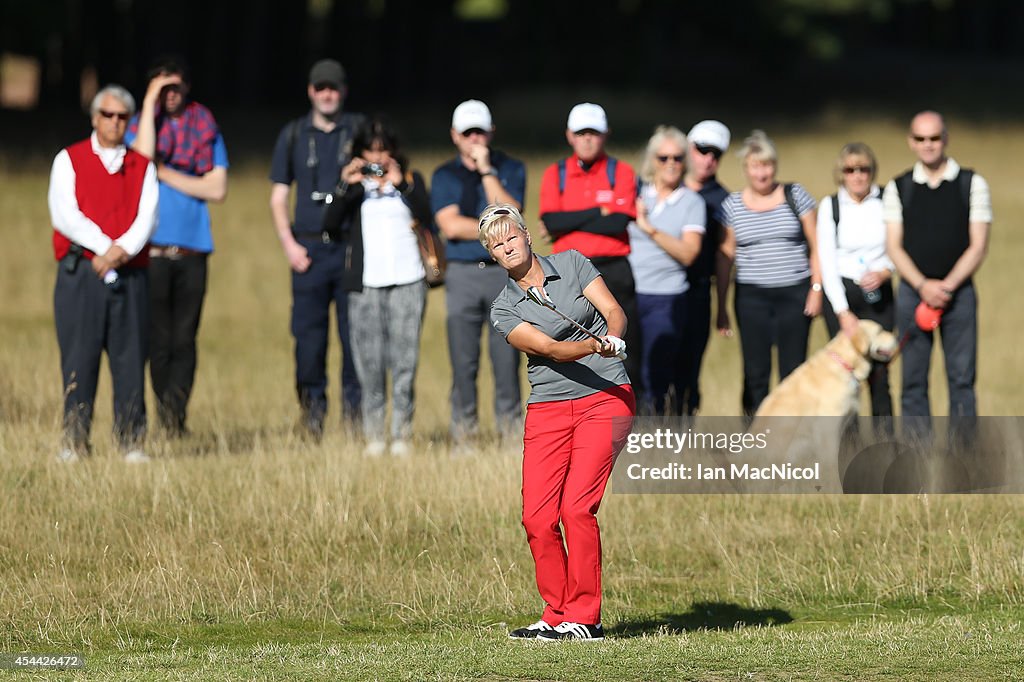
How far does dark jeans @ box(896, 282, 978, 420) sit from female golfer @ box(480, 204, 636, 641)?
445cm

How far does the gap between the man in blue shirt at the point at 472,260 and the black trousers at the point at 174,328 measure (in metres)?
1.79

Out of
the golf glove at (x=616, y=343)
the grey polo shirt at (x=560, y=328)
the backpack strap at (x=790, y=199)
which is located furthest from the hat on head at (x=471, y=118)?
the golf glove at (x=616, y=343)

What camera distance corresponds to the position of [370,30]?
61562mm

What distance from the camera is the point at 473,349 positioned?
11.9m

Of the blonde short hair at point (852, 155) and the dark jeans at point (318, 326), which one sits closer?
the blonde short hair at point (852, 155)

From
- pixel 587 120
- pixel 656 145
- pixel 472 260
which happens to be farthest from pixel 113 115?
pixel 656 145

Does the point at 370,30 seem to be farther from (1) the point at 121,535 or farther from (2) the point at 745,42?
(1) the point at 121,535

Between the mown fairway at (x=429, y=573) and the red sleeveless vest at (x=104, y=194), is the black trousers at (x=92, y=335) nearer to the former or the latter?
the red sleeveless vest at (x=104, y=194)

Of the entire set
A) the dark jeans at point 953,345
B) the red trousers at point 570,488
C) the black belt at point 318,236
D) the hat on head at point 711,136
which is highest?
the hat on head at point 711,136

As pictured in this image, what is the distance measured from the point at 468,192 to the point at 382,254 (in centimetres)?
78

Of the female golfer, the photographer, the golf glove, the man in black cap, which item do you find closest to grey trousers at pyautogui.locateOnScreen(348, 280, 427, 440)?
the photographer

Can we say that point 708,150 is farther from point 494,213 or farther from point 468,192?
point 494,213

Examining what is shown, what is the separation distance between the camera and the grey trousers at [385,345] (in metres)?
11.5

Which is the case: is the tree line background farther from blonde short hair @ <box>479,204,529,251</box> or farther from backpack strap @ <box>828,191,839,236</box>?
blonde short hair @ <box>479,204,529,251</box>
